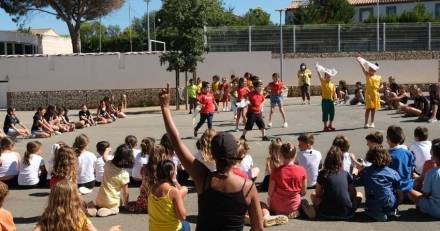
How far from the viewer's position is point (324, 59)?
3541 centimetres

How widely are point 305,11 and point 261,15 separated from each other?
66.1 feet

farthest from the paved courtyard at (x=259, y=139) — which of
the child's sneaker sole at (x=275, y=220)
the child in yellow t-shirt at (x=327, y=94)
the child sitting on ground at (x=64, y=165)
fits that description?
the child sitting on ground at (x=64, y=165)

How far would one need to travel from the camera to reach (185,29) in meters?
27.9

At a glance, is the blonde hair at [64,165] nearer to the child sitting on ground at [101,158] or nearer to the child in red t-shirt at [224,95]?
the child sitting on ground at [101,158]

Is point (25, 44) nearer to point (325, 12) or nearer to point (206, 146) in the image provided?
point (325, 12)

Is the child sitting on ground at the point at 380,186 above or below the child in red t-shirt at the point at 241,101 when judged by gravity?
below

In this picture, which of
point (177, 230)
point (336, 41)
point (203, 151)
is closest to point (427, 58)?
point (336, 41)

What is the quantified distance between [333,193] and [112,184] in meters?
3.04

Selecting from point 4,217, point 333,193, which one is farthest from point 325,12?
point 4,217

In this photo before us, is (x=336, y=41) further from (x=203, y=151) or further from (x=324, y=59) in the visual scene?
(x=203, y=151)

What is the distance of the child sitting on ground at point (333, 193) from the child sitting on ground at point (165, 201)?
94.7 inches

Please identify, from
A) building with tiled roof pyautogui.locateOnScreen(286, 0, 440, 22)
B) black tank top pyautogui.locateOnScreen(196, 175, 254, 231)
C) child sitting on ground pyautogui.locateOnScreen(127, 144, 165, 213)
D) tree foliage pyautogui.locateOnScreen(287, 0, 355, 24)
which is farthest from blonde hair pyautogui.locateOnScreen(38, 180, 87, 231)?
building with tiled roof pyautogui.locateOnScreen(286, 0, 440, 22)

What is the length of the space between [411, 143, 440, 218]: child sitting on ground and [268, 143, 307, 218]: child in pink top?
159cm

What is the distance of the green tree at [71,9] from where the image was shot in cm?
4362
